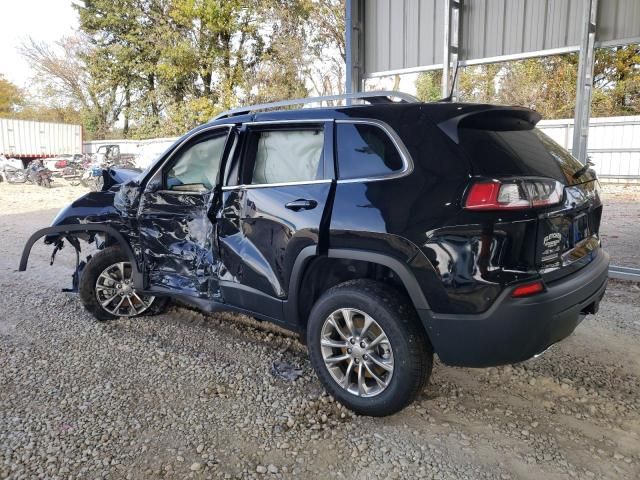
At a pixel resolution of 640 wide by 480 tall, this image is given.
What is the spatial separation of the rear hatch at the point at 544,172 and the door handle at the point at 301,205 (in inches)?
36.7

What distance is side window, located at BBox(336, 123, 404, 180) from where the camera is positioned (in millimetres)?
2854

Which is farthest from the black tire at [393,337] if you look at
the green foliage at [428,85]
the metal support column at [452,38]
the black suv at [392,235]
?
the green foliage at [428,85]

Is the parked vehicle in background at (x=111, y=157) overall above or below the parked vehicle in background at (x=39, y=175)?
above

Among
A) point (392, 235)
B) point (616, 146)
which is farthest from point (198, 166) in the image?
point (616, 146)

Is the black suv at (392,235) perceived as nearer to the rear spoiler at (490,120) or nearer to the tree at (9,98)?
the rear spoiler at (490,120)

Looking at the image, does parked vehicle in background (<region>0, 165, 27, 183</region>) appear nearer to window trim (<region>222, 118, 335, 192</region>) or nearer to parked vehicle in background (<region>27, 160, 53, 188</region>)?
parked vehicle in background (<region>27, 160, 53, 188</region>)

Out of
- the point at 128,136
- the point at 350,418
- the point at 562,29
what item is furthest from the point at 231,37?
the point at 350,418

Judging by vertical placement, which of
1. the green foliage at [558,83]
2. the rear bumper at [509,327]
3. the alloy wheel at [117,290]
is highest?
the green foliage at [558,83]

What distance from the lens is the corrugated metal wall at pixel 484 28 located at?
20.5ft

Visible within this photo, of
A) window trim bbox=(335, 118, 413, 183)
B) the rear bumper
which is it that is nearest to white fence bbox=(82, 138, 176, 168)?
window trim bbox=(335, 118, 413, 183)

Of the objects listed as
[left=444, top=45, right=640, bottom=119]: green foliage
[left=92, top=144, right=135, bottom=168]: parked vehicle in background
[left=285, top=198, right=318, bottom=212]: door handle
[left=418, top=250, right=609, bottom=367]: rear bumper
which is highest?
[left=444, top=45, right=640, bottom=119]: green foliage

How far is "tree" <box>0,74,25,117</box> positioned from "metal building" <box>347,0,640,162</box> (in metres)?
39.1

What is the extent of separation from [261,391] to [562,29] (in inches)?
241

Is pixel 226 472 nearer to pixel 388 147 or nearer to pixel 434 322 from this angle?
pixel 434 322
